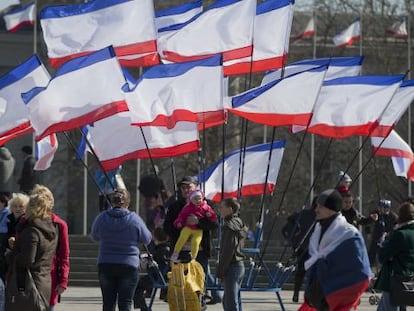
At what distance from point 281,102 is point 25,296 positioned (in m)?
5.60

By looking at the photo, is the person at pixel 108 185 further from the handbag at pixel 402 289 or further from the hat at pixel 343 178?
the handbag at pixel 402 289

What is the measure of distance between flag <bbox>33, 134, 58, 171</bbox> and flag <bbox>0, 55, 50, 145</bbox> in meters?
0.37

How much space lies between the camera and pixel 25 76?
19172mm

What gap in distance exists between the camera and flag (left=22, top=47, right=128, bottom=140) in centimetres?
1738

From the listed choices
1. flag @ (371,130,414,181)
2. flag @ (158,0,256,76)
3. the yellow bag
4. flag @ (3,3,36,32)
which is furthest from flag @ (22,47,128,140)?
flag @ (3,3,36,32)

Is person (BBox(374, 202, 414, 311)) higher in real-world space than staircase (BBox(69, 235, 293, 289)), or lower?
higher

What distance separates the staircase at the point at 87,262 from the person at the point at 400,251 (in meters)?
11.8

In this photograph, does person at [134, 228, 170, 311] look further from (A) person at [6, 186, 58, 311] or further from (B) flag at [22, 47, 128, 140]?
(A) person at [6, 186, 58, 311]

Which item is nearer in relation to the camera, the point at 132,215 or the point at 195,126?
the point at 132,215

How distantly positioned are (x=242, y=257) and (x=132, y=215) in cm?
169

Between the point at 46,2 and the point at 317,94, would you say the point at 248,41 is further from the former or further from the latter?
the point at 46,2

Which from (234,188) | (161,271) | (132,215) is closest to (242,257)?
(132,215)

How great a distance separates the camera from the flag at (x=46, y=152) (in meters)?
19.7

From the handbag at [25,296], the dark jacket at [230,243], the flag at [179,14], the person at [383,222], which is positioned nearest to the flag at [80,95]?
the dark jacket at [230,243]
